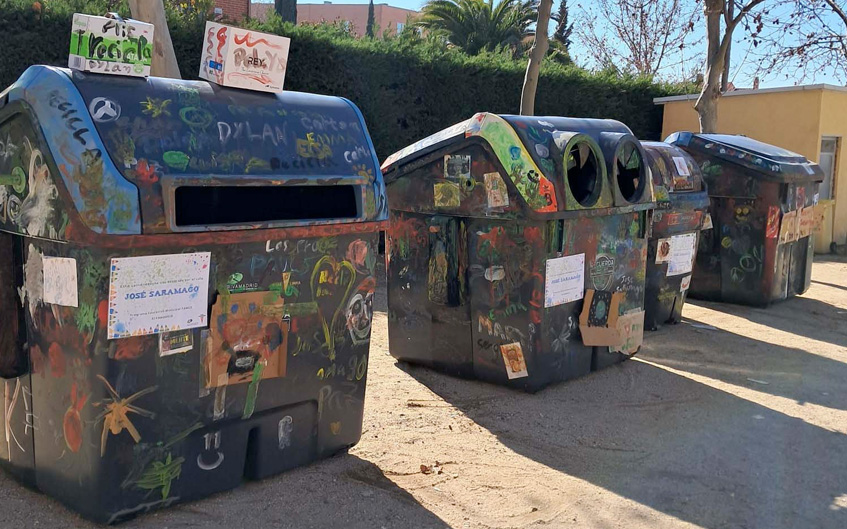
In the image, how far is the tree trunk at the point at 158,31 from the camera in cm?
685

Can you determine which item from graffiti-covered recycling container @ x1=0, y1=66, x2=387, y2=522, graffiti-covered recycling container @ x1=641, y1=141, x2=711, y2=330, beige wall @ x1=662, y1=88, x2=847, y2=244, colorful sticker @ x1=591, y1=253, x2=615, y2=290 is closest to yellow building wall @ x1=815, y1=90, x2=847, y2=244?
beige wall @ x1=662, y1=88, x2=847, y2=244

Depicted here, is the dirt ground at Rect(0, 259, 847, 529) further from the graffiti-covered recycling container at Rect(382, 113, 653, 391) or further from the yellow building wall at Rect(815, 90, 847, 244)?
the yellow building wall at Rect(815, 90, 847, 244)

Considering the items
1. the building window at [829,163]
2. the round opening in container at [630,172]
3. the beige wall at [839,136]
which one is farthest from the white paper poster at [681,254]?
the building window at [829,163]

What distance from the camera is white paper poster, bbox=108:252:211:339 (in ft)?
8.77

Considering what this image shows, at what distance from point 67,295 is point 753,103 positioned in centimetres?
1204

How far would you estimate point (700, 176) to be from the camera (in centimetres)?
698

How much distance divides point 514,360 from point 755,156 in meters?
4.11

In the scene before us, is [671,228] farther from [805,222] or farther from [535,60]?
[535,60]

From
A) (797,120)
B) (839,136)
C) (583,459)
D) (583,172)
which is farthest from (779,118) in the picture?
(583,459)

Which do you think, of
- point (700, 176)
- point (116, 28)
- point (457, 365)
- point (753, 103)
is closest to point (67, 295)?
point (116, 28)

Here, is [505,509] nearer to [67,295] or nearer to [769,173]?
[67,295]

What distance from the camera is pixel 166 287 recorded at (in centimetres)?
279

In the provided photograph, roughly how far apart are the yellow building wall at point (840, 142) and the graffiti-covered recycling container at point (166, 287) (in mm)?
10609

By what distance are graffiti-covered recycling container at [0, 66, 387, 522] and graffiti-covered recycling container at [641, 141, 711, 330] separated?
358cm
